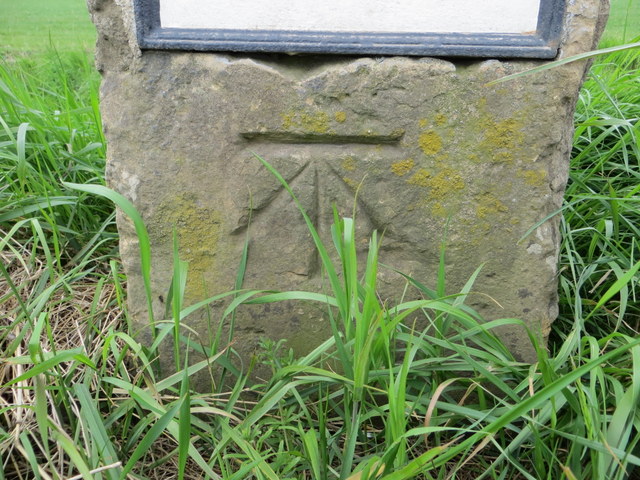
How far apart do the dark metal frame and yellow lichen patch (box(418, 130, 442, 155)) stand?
5.0 inches

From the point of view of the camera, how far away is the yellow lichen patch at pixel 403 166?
1137mm

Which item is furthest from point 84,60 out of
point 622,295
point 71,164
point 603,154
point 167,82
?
point 622,295

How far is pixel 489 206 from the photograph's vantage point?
115 centimetres

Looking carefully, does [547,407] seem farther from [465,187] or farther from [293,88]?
[293,88]

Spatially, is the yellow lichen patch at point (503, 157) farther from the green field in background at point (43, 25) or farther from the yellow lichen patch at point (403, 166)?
the green field in background at point (43, 25)

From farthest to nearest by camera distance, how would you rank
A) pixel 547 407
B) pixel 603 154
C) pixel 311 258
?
pixel 603 154 → pixel 311 258 → pixel 547 407

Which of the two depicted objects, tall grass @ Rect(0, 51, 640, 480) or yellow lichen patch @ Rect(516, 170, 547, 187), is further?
yellow lichen patch @ Rect(516, 170, 547, 187)

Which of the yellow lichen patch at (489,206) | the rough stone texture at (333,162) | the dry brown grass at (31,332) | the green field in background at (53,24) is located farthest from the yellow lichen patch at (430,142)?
the green field in background at (53,24)

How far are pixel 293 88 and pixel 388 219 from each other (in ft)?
0.89

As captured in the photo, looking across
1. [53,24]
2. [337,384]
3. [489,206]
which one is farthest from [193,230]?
[53,24]

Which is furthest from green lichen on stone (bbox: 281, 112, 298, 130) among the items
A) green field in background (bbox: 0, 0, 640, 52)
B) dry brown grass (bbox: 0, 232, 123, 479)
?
green field in background (bbox: 0, 0, 640, 52)

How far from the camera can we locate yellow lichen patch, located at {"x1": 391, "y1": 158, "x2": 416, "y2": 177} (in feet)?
3.73

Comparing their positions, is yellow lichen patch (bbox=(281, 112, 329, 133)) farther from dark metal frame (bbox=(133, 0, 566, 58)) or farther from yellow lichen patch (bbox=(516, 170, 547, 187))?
yellow lichen patch (bbox=(516, 170, 547, 187))

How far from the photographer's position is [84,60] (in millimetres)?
2354
